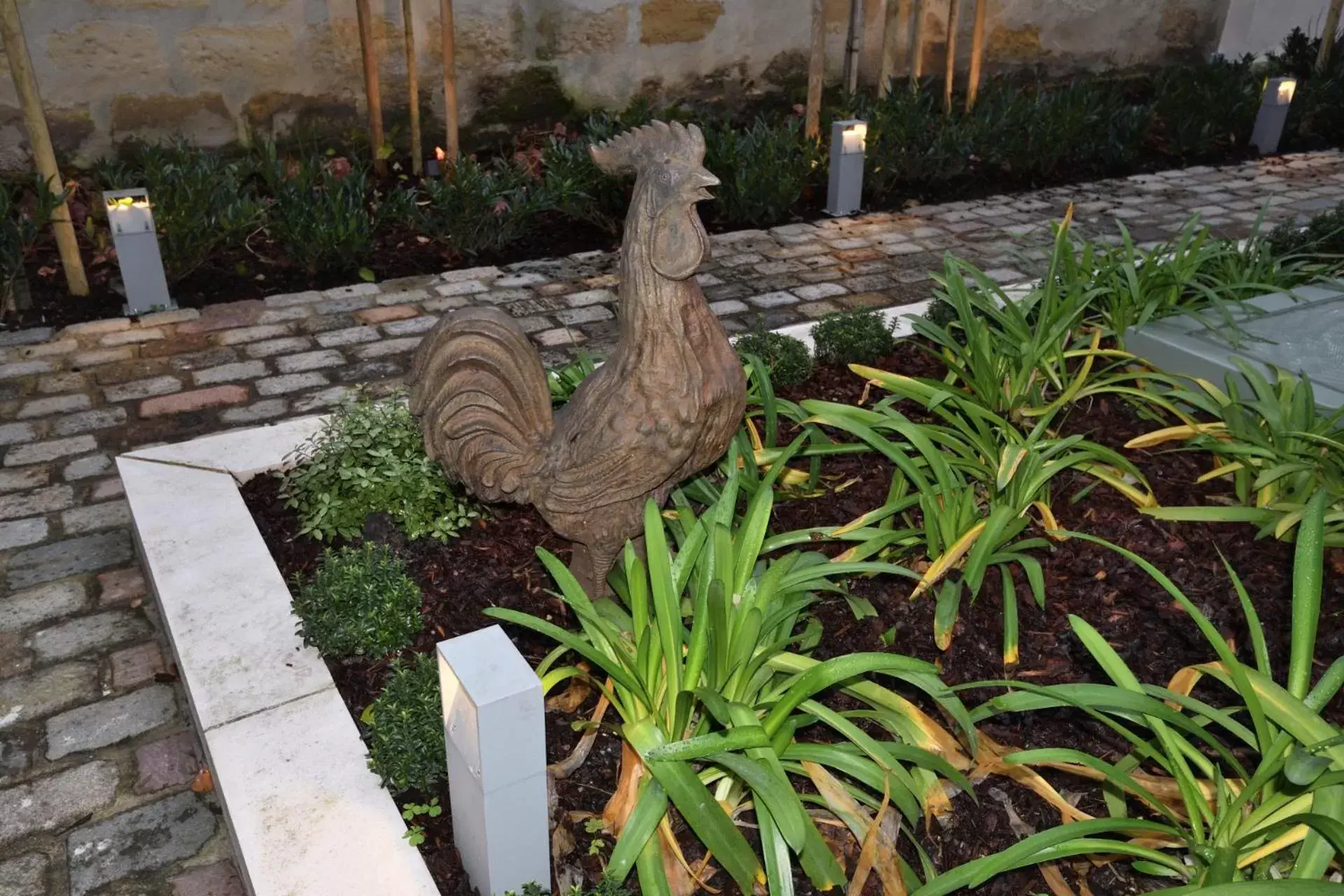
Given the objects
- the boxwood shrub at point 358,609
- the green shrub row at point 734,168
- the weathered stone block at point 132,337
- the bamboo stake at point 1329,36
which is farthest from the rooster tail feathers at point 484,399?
the bamboo stake at point 1329,36

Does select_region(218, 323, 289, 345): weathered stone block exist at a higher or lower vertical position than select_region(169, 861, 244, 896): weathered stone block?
higher

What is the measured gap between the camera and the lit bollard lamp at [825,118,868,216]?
7836 mm

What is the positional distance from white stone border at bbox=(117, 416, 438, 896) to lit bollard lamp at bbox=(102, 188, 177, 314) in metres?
2.39

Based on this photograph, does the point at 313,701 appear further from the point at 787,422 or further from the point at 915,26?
the point at 915,26

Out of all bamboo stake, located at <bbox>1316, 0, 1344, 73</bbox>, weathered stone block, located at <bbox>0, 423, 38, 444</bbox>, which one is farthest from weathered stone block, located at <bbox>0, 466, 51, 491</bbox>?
bamboo stake, located at <bbox>1316, 0, 1344, 73</bbox>

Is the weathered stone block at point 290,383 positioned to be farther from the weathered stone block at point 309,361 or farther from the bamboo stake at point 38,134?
the bamboo stake at point 38,134

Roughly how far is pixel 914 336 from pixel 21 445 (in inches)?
162

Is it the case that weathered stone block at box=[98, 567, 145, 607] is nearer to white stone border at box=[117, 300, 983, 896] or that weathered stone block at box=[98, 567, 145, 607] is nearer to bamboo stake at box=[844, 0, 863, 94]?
white stone border at box=[117, 300, 983, 896]

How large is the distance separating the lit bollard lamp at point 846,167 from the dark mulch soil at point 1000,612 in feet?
14.4

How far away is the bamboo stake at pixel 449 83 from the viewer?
24.3 feet

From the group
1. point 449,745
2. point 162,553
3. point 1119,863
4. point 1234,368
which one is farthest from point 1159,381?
point 162,553

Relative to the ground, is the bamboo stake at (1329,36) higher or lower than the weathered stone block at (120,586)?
higher

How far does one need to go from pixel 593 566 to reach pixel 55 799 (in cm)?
172

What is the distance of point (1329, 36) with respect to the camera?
10.8 metres
